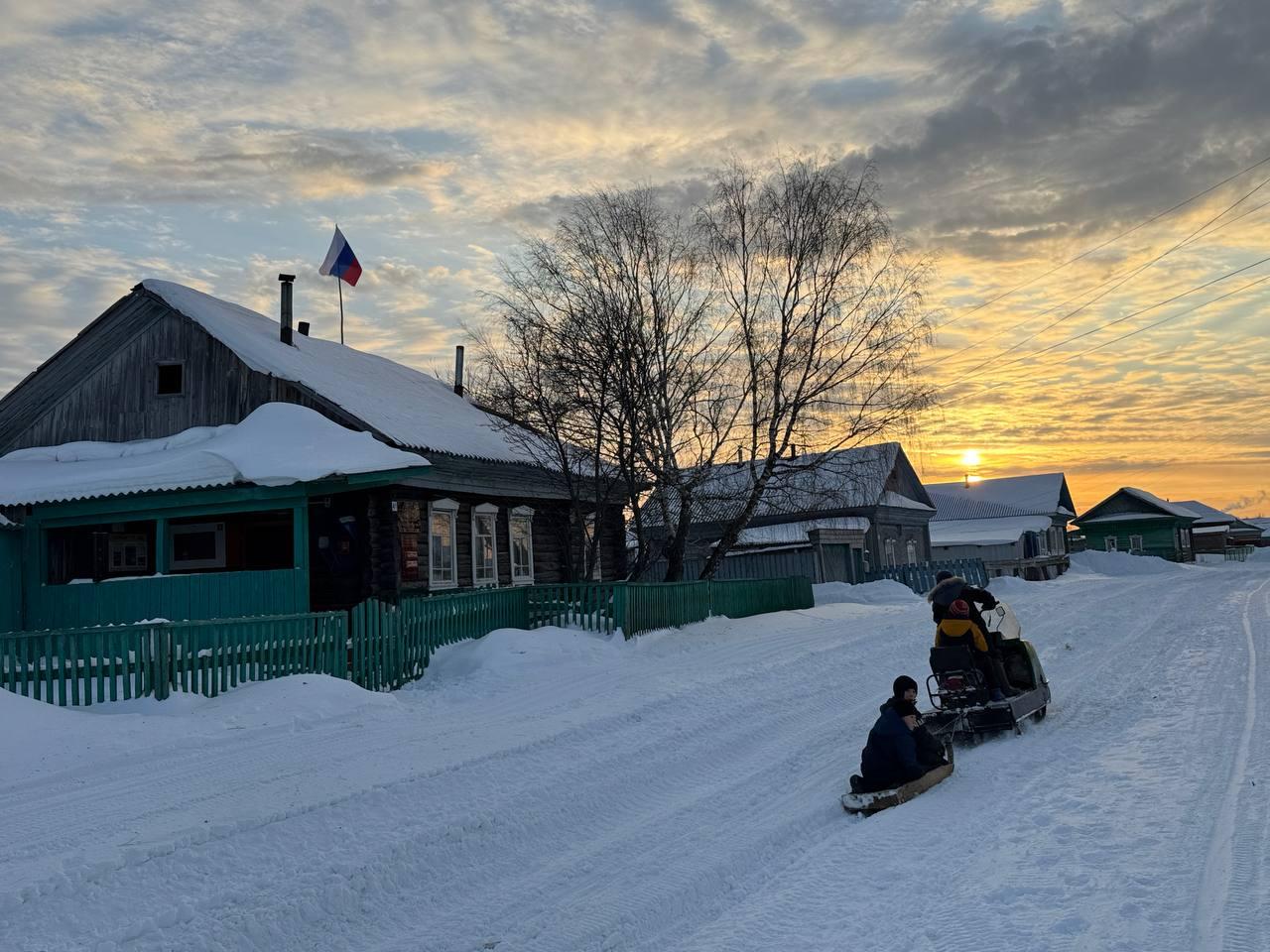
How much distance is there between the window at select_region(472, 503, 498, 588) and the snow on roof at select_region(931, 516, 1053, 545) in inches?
1752

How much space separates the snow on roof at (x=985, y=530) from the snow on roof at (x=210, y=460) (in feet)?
165

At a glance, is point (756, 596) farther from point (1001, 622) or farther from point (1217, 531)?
point (1217, 531)

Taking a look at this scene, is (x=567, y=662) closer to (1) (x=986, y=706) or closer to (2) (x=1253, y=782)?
(1) (x=986, y=706)

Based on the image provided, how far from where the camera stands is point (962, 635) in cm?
1076

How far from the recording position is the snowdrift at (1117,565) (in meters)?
57.0

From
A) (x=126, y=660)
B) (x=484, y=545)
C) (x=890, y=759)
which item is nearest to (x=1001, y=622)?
(x=890, y=759)

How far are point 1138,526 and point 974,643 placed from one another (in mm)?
72076

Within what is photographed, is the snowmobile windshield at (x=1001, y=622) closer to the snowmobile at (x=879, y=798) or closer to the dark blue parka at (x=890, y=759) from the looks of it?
the dark blue parka at (x=890, y=759)

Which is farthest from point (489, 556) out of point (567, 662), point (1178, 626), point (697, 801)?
point (697, 801)

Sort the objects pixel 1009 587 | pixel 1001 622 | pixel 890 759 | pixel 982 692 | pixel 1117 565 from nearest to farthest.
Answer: pixel 890 759, pixel 982 692, pixel 1001 622, pixel 1009 587, pixel 1117 565

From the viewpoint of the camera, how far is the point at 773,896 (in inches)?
240

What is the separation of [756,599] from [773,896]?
20304mm

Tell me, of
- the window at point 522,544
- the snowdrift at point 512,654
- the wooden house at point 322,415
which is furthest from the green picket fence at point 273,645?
the window at point 522,544

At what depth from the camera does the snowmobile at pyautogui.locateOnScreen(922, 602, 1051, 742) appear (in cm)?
1021
